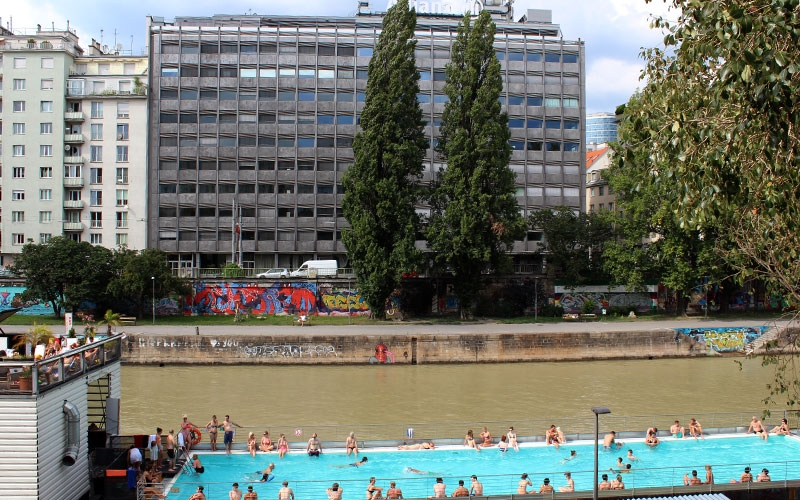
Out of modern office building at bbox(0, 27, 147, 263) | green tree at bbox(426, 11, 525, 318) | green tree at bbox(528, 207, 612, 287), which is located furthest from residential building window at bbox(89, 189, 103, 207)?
green tree at bbox(528, 207, 612, 287)

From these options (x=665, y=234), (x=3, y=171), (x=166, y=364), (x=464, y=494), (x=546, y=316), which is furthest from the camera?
(x=3, y=171)

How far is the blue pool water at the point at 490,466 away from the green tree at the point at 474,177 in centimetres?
2451

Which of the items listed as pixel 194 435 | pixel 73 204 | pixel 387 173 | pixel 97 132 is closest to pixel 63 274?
pixel 73 204

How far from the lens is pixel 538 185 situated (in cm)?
6334

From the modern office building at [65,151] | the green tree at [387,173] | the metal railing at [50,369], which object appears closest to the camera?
the metal railing at [50,369]

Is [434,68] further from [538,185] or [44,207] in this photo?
[44,207]

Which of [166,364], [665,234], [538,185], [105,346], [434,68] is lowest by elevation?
[166,364]

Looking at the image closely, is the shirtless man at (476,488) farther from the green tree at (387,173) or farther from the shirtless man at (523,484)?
the green tree at (387,173)

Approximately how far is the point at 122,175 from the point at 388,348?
35613mm

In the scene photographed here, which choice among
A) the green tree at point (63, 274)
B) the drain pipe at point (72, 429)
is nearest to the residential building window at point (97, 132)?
the green tree at point (63, 274)

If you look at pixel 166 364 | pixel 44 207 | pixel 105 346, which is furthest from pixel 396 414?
pixel 44 207

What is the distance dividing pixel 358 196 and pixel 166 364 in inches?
632

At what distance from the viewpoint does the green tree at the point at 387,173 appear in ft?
147

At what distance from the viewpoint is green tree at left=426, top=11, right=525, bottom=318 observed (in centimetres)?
4522
